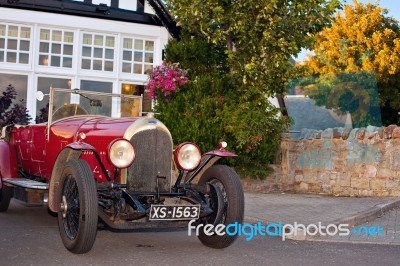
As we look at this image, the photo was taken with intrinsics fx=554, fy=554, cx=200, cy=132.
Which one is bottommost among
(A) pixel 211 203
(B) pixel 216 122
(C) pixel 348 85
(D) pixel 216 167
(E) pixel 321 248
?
(E) pixel 321 248

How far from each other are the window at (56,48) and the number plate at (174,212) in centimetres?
977

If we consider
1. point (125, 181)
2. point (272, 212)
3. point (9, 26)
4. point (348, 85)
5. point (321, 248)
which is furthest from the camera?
point (348, 85)

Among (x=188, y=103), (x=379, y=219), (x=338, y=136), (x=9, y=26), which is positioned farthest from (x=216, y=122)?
(x=9, y=26)

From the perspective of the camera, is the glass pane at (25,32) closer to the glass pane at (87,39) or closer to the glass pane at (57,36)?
the glass pane at (57,36)

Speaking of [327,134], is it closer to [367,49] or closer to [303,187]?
[303,187]

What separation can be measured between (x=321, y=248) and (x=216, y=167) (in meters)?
1.60

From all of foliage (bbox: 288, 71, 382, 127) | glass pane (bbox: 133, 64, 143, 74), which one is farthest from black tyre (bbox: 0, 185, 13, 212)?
foliage (bbox: 288, 71, 382, 127)

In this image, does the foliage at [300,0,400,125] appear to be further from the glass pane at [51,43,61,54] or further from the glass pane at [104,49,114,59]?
the glass pane at [51,43,61,54]

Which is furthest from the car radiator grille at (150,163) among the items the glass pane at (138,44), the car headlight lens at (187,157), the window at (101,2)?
the window at (101,2)

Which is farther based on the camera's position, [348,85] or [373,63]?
[373,63]

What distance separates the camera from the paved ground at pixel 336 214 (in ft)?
24.5

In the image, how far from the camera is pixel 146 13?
1491 centimetres

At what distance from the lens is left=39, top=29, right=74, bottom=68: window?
46.9 ft

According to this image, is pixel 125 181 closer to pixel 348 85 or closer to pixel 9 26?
pixel 9 26
